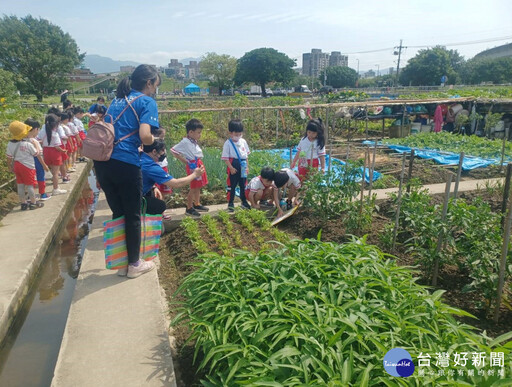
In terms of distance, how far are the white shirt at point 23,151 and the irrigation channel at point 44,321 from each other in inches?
52.6

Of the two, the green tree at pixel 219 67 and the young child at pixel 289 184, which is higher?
the green tree at pixel 219 67

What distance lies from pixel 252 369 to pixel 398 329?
33.0 inches

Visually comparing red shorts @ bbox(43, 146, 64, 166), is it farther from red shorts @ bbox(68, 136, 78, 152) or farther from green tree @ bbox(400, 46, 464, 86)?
green tree @ bbox(400, 46, 464, 86)

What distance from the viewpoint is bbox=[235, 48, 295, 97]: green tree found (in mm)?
57500

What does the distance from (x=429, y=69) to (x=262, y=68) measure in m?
24.0

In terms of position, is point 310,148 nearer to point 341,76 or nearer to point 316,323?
point 316,323

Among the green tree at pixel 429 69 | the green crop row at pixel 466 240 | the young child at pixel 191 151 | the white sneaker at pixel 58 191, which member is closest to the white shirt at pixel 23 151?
the white sneaker at pixel 58 191

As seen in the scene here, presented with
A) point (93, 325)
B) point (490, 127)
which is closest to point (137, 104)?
point (93, 325)

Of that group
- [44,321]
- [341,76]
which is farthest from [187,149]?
[341,76]

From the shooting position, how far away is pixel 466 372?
1.85m

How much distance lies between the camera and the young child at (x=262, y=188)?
5539 millimetres

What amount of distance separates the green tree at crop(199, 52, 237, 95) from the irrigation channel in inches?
2152

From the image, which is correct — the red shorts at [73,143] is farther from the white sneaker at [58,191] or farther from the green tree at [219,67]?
the green tree at [219,67]

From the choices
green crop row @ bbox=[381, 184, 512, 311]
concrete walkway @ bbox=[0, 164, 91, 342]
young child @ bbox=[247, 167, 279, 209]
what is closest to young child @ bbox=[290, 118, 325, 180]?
young child @ bbox=[247, 167, 279, 209]
